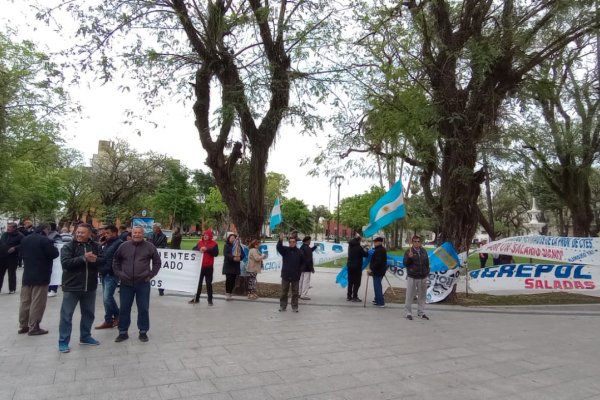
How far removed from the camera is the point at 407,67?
42.5 ft

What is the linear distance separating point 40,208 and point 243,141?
37752mm

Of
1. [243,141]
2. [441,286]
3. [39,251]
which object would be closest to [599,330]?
[441,286]

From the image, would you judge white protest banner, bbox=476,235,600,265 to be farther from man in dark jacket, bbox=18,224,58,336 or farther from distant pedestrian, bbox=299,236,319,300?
man in dark jacket, bbox=18,224,58,336

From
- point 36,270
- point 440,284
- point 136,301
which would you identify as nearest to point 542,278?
point 440,284

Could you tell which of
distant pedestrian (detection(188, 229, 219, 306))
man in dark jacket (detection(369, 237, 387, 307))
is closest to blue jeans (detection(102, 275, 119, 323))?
distant pedestrian (detection(188, 229, 219, 306))

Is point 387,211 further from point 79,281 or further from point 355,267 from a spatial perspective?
point 79,281

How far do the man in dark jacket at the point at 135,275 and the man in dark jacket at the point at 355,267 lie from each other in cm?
610

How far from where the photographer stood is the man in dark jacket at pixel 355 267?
11930 millimetres

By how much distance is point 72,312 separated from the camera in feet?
21.0

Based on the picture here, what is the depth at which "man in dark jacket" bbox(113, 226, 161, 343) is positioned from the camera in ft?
22.7

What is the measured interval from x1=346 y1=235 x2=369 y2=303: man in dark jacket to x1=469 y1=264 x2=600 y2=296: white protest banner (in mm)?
3478

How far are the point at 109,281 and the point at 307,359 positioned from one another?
4.05 metres

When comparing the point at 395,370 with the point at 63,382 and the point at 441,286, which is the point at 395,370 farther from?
the point at 441,286

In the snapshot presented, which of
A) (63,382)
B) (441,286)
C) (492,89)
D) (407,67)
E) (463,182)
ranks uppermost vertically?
(407,67)
